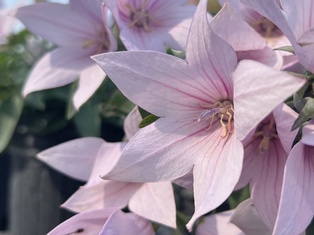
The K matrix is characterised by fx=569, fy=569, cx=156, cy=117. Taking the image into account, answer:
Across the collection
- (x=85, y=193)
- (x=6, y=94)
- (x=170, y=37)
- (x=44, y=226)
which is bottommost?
(x=44, y=226)

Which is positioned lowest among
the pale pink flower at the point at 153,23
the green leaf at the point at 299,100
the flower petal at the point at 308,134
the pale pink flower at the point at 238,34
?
the pale pink flower at the point at 153,23

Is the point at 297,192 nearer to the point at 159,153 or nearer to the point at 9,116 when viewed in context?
the point at 159,153

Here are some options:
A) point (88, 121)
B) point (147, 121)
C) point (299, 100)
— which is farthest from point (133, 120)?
point (88, 121)

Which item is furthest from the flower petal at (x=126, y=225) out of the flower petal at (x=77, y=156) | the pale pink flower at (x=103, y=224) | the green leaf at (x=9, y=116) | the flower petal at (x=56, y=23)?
the green leaf at (x=9, y=116)

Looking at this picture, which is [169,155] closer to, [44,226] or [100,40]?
[100,40]

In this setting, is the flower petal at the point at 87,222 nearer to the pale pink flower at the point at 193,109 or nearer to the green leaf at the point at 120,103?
the pale pink flower at the point at 193,109

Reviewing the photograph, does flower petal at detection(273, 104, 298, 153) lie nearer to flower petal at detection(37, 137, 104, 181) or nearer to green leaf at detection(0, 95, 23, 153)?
flower petal at detection(37, 137, 104, 181)

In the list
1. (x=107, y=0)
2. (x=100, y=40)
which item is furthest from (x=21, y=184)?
(x=107, y=0)
